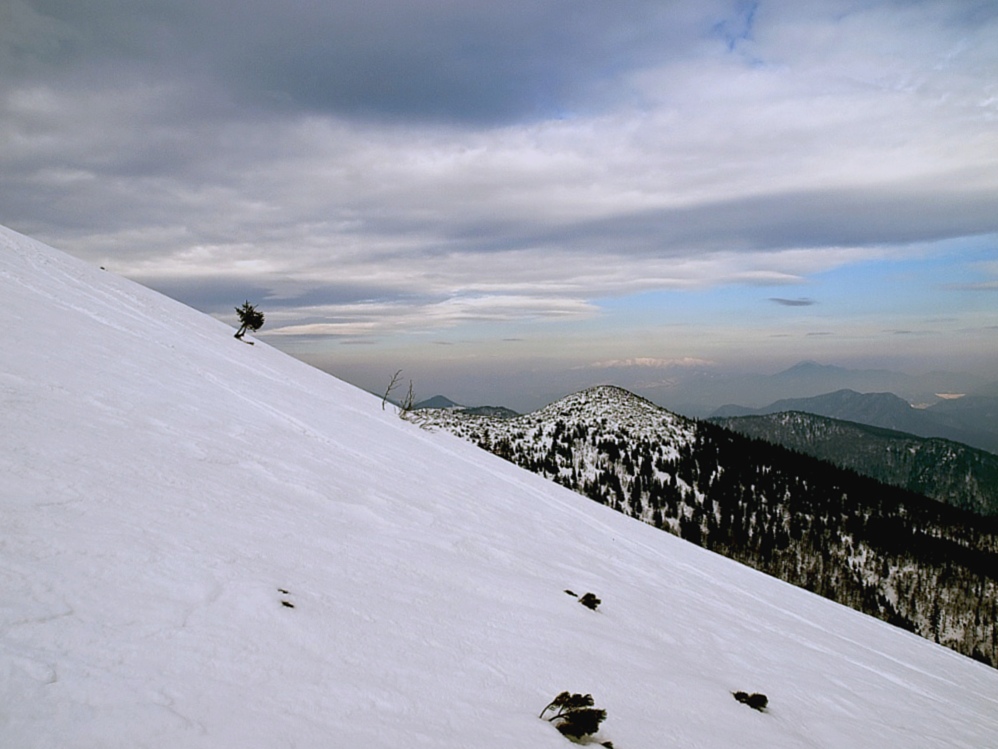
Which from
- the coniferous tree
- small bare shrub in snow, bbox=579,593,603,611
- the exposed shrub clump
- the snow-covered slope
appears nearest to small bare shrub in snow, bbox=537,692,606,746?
the exposed shrub clump

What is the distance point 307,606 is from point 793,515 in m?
166

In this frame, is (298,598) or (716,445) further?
(716,445)

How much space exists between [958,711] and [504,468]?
10660 millimetres

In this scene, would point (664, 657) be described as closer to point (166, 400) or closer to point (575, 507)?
point (166, 400)

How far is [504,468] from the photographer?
51.3 ft

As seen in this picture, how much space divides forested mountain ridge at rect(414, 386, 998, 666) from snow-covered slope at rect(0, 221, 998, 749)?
107341 mm

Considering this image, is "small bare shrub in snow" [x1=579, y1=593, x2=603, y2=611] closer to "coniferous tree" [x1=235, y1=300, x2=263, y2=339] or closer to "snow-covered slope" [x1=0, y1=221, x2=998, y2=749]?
"snow-covered slope" [x1=0, y1=221, x2=998, y2=749]

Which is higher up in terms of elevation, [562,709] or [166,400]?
[166,400]

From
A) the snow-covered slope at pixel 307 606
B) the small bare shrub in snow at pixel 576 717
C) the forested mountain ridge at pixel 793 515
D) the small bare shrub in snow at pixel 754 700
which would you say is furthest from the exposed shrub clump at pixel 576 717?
the forested mountain ridge at pixel 793 515

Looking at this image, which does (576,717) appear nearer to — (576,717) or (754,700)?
(576,717)

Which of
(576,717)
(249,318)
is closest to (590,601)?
(576,717)

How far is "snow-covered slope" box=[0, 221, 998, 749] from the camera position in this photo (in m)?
2.47

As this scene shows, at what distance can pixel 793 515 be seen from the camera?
14238 centimetres

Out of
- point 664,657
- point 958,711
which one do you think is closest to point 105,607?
point 664,657
